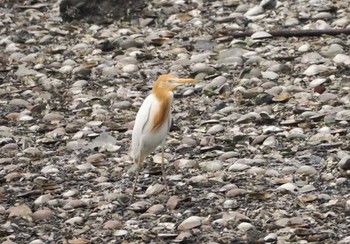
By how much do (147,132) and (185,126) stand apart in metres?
1.37

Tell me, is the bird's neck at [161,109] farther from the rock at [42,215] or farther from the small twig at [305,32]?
the small twig at [305,32]

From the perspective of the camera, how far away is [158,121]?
6.54 meters

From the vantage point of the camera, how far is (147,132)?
6.55m

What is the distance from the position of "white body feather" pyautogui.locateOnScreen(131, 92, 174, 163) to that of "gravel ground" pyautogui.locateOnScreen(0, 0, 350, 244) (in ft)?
0.96

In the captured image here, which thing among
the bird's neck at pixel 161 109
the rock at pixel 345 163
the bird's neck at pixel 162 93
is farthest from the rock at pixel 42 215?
the rock at pixel 345 163

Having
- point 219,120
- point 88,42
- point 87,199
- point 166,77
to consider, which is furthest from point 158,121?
point 88,42

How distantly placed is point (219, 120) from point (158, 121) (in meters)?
1.42

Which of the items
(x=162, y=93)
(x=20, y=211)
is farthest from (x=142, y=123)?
(x=20, y=211)

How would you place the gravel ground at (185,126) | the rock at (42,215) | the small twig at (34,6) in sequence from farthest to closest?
the small twig at (34,6) < the rock at (42,215) < the gravel ground at (185,126)

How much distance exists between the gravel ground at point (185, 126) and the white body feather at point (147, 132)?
0.29 metres

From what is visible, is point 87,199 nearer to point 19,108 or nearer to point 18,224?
point 18,224

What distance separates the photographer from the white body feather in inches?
258

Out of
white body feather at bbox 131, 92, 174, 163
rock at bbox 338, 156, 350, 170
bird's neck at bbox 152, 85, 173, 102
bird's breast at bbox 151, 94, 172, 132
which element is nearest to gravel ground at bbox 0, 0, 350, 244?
→ rock at bbox 338, 156, 350, 170

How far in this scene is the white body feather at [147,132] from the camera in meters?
6.55
